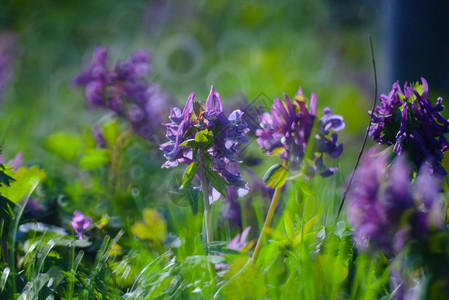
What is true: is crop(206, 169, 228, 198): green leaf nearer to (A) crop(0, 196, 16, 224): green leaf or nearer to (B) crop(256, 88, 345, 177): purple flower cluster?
(B) crop(256, 88, 345, 177): purple flower cluster

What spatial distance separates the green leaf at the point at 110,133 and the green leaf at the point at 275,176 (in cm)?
80

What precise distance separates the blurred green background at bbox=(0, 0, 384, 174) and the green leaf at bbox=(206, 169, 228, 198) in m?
2.82

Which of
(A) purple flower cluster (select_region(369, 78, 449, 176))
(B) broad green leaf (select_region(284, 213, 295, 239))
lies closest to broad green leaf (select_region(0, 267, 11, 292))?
(B) broad green leaf (select_region(284, 213, 295, 239))

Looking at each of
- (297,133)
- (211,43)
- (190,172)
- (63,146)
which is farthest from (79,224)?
(211,43)

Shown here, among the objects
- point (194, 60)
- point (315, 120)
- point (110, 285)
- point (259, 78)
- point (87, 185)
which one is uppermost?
point (194, 60)

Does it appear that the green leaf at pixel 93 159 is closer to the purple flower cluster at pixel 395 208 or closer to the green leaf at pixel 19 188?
the green leaf at pixel 19 188

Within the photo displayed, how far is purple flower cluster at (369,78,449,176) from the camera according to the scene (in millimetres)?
793

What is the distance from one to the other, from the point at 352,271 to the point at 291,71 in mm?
3527

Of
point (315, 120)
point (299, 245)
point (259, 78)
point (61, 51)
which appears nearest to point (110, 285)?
point (299, 245)

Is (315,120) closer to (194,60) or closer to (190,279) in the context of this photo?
(190,279)

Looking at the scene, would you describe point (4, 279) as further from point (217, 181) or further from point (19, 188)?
point (217, 181)

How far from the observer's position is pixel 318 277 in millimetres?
732

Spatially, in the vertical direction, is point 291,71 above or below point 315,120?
above

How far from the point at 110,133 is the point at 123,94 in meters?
0.14
